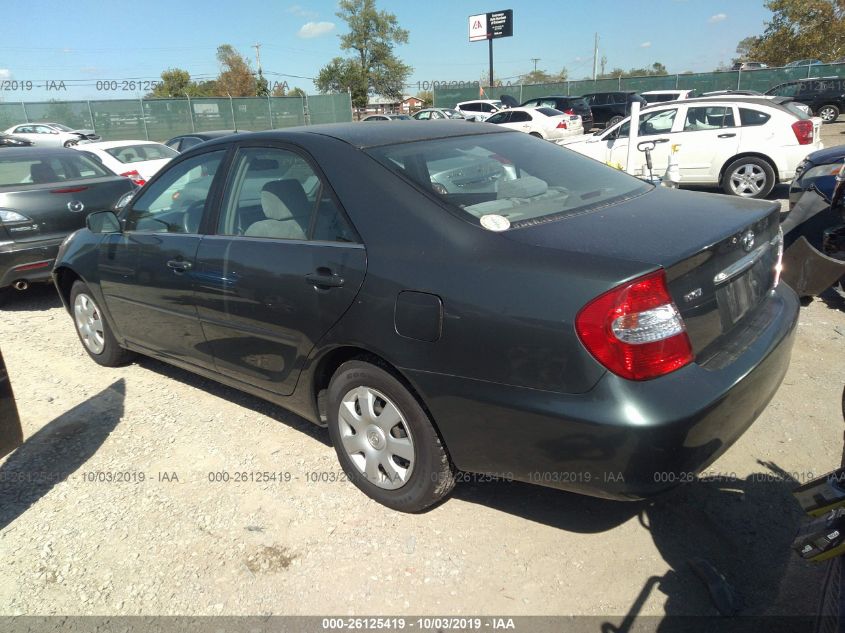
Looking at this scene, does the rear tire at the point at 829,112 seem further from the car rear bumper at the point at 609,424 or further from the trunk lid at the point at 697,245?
the car rear bumper at the point at 609,424

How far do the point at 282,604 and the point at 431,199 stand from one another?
5.50ft

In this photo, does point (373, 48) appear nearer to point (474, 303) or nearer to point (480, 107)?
point (480, 107)

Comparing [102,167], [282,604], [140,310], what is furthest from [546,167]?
[102,167]

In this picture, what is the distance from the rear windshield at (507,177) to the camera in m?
2.60

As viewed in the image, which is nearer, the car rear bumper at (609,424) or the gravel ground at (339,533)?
the car rear bumper at (609,424)

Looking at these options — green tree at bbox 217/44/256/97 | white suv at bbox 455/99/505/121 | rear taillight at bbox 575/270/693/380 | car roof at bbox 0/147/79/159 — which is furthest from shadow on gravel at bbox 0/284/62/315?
green tree at bbox 217/44/256/97

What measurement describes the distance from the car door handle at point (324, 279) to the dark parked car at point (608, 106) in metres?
25.0

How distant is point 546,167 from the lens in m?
3.10

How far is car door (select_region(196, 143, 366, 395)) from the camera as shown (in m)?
2.68

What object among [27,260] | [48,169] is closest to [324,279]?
[27,260]

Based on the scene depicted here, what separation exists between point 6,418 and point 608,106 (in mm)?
26454

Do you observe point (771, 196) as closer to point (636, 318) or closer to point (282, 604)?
point (636, 318)

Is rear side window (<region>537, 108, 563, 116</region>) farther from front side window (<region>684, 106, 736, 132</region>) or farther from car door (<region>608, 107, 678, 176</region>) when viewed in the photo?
front side window (<region>684, 106, 736, 132</region>)

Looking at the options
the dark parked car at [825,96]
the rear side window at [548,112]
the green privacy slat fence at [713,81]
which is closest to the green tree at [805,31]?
the green privacy slat fence at [713,81]
